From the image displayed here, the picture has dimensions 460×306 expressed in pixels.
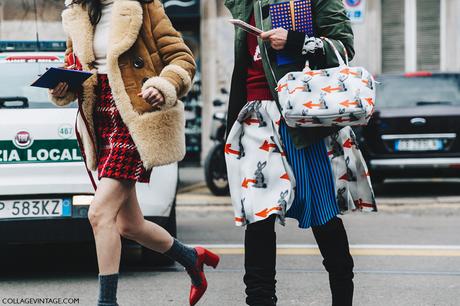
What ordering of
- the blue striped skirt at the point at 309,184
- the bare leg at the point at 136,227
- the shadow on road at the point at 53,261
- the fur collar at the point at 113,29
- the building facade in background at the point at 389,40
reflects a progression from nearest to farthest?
the blue striped skirt at the point at 309,184 < the fur collar at the point at 113,29 < the bare leg at the point at 136,227 < the shadow on road at the point at 53,261 < the building facade in background at the point at 389,40

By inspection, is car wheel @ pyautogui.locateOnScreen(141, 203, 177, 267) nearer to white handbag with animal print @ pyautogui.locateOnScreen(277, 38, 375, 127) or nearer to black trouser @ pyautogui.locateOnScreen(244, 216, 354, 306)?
black trouser @ pyautogui.locateOnScreen(244, 216, 354, 306)

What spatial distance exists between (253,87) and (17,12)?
1518cm

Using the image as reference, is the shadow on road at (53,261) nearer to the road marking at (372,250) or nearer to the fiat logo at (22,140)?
the road marking at (372,250)

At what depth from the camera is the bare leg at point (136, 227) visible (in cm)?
486

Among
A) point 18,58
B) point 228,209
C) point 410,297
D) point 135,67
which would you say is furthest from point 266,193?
point 228,209

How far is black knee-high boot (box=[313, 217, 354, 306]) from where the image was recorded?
4316 mm

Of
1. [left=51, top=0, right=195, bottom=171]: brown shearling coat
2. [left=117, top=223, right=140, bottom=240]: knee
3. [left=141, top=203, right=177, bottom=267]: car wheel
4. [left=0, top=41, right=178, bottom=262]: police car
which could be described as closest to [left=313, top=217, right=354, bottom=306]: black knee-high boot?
[left=51, top=0, right=195, bottom=171]: brown shearling coat

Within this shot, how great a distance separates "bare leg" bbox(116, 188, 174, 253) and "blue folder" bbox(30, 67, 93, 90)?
0.57m

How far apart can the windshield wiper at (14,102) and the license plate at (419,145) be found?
6310 mm

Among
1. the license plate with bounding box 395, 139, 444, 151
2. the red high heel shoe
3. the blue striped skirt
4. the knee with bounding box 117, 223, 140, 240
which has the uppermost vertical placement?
the blue striped skirt

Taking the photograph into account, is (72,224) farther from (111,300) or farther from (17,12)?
(17,12)

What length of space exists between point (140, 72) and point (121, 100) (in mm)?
174

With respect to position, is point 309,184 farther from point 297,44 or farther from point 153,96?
point 153,96

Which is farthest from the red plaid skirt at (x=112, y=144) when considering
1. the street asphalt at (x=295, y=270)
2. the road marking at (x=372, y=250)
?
the road marking at (x=372, y=250)
